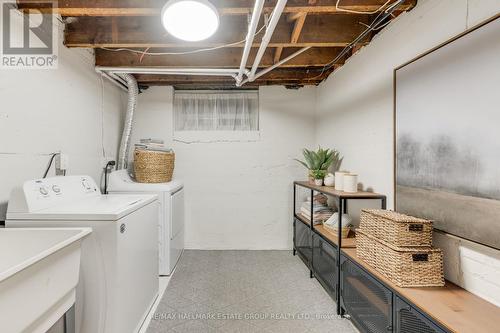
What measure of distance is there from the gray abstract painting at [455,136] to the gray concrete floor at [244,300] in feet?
3.85

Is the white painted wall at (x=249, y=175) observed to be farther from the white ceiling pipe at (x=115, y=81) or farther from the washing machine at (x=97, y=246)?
the washing machine at (x=97, y=246)

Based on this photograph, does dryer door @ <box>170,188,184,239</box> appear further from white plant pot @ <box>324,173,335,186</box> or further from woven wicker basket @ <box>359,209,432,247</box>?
woven wicker basket @ <box>359,209,432,247</box>

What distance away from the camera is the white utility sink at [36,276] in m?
0.83

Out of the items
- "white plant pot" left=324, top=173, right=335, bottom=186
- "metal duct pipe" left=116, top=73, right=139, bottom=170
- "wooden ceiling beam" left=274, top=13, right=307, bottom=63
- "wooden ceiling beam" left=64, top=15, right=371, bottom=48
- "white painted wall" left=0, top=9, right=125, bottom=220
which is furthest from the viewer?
"metal duct pipe" left=116, top=73, right=139, bottom=170

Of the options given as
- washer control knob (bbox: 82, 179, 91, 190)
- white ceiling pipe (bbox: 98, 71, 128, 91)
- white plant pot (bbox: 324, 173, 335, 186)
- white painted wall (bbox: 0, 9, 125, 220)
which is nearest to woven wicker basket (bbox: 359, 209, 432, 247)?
white plant pot (bbox: 324, 173, 335, 186)

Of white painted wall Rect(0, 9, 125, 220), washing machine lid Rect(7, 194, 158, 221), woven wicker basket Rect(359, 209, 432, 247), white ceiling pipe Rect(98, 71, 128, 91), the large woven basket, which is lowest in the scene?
woven wicker basket Rect(359, 209, 432, 247)

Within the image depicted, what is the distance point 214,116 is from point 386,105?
7.48 feet

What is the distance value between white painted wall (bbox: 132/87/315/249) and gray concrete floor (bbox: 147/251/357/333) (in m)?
0.48

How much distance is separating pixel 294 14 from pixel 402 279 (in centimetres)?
199

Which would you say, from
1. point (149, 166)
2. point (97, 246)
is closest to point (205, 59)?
point (149, 166)

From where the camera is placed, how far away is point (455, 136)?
1431 mm

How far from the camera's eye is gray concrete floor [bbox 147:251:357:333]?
6.70 ft

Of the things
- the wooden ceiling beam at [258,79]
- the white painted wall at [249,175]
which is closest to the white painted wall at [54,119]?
the wooden ceiling beam at [258,79]

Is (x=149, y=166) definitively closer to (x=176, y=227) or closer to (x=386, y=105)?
(x=176, y=227)
